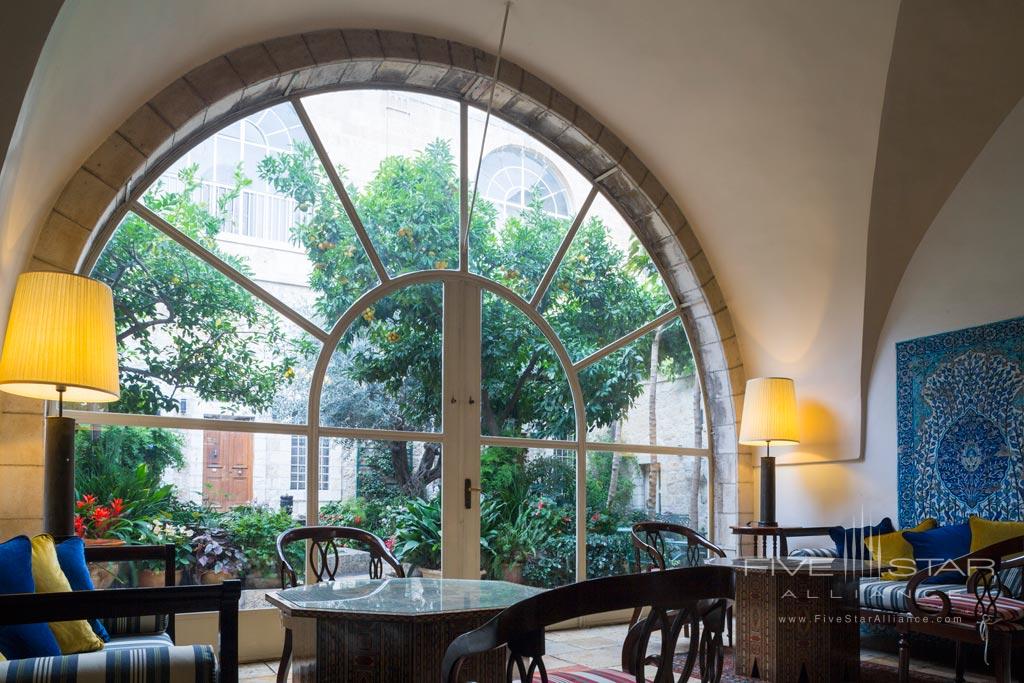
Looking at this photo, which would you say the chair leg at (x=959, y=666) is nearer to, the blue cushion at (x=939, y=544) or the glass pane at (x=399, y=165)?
the blue cushion at (x=939, y=544)

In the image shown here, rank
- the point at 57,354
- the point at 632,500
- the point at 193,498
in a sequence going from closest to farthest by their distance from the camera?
the point at 57,354 < the point at 193,498 < the point at 632,500

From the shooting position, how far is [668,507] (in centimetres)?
670

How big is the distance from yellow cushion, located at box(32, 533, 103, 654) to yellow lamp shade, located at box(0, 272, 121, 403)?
742mm

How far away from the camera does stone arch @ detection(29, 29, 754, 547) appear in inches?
176

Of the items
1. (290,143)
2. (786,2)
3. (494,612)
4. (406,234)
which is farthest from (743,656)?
(290,143)

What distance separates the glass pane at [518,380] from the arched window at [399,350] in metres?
0.02

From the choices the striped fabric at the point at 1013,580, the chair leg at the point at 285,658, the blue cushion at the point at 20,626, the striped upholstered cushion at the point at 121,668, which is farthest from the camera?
the striped fabric at the point at 1013,580

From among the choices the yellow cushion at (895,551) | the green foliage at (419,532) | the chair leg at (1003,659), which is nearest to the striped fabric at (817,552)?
the yellow cushion at (895,551)

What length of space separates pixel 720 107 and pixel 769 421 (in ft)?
7.43

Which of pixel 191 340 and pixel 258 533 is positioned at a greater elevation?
pixel 191 340

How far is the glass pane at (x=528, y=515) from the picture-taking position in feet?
19.2

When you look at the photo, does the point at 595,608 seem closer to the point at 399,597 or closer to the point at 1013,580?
the point at 399,597

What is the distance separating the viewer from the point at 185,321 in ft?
15.8

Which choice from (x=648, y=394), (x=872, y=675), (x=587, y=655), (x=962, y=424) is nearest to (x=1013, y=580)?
(x=872, y=675)
